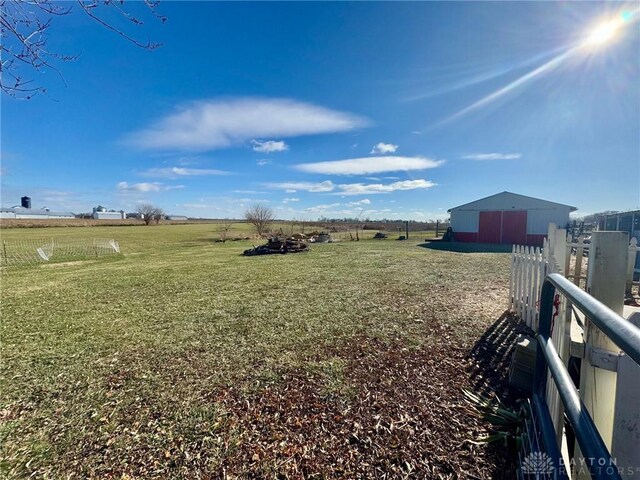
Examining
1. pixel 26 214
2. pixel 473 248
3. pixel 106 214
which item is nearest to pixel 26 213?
pixel 26 214

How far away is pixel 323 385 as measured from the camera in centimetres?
294

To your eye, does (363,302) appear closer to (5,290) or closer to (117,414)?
(117,414)

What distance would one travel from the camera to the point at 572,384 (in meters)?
1.14

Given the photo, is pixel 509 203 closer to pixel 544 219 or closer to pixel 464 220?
pixel 544 219

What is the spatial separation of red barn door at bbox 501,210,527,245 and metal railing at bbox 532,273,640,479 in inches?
849

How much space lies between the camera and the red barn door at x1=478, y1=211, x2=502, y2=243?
20.7 m

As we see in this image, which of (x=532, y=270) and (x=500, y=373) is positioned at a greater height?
(x=532, y=270)

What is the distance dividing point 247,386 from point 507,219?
882 inches

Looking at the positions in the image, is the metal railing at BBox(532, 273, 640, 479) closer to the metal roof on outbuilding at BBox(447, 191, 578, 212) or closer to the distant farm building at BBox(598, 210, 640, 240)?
the distant farm building at BBox(598, 210, 640, 240)

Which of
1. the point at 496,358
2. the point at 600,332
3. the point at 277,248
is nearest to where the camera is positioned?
the point at 600,332

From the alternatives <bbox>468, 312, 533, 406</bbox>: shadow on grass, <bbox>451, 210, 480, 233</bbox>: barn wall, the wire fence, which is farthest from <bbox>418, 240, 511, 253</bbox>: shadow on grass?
the wire fence

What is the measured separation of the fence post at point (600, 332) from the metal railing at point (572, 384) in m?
0.19

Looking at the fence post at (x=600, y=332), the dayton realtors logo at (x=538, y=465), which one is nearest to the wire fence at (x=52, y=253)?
the dayton realtors logo at (x=538, y=465)

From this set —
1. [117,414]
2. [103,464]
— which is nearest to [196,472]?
[103,464]
